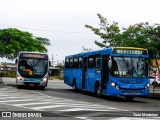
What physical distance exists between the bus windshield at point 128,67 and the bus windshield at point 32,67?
1026cm

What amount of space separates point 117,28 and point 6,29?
108ft

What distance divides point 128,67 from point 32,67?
10.9 metres

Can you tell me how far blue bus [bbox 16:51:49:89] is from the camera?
3111 centimetres

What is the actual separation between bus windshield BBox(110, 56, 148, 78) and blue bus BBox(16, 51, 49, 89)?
10226mm

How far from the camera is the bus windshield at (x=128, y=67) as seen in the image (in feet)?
72.8

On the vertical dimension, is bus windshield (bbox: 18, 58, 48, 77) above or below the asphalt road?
above

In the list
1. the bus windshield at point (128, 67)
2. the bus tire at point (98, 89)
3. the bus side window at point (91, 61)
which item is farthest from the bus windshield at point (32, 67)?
the bus windshield at point (128, 67)

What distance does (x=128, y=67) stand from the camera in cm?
2228

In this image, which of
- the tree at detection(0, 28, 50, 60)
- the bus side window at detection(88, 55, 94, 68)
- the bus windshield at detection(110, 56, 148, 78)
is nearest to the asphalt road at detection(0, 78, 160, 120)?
the bus windshield at detection(110, 56, 148, 78)

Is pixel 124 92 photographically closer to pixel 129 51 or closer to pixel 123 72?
pixel 123 72

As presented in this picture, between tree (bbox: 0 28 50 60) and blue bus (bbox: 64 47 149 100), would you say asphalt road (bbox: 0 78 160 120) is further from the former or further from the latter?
tree (bbox: 0 28 50 60)

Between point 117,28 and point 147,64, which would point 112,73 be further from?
point 117,28

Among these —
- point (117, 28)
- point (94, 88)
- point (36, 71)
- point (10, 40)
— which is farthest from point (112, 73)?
point (10, 40)

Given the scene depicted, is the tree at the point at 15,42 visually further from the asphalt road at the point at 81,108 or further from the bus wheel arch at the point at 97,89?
the asphalt road at the point at 81,108
